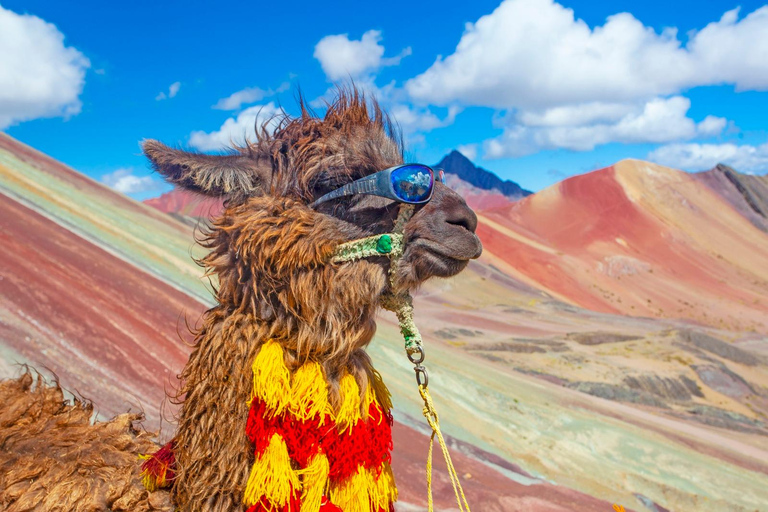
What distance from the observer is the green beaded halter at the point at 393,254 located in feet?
7.24

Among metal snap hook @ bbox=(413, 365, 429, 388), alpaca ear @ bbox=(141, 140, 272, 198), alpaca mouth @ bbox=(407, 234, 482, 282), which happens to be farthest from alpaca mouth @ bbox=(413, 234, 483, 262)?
alpaca ear @ bbox=(141, 140, 272, 198)

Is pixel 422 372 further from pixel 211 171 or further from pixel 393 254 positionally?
pixel 211 171

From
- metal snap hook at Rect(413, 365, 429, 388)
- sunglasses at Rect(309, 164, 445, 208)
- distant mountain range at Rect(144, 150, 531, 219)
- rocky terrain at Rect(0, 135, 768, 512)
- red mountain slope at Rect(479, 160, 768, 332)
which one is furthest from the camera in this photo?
distant mountain range at Rect(144, 150, 531, 219)

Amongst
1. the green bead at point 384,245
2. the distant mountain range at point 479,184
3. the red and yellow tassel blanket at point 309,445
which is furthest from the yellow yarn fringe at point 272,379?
the distant mountain range at point 479,184

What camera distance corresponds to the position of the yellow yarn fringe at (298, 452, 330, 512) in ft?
6.58

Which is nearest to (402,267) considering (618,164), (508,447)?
(508,447)

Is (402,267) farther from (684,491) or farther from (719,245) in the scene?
(719,245)

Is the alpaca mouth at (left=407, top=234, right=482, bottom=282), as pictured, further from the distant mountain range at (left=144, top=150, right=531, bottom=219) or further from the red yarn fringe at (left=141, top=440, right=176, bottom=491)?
the distant mountain range at (left=144, top=150, right=531, bottom=219)

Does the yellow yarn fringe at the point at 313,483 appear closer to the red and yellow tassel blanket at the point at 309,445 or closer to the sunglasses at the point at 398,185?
the red and yellow tassel blanket at the point at 309,445

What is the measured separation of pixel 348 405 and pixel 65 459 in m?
1.09

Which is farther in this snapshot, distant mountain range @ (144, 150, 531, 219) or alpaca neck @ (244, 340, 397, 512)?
distant mountain range @ (144, 150, 531, 219)

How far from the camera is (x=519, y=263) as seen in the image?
34.8 m

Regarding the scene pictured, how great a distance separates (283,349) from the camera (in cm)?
212

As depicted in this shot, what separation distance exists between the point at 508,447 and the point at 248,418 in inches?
243
